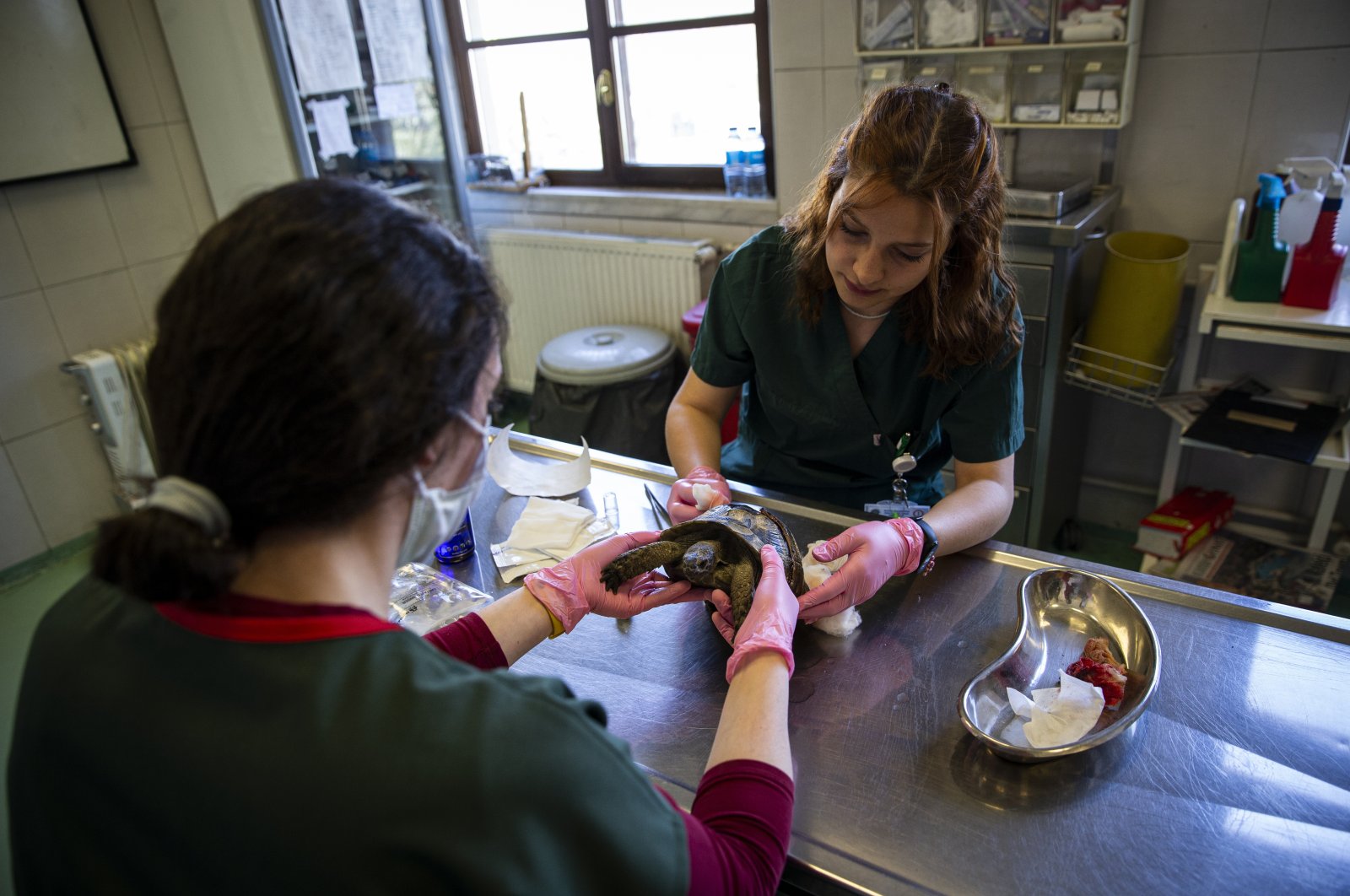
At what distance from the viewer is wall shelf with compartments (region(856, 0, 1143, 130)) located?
205 cm

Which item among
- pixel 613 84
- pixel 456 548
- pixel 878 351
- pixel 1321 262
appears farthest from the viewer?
pixel 613 84

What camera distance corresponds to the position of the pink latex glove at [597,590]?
109 cm

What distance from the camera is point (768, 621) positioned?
96cm

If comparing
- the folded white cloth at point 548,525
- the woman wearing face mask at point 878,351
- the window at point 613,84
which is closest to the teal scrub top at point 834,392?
the woman wearing face mask at point 878,351

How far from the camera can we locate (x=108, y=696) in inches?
23.7

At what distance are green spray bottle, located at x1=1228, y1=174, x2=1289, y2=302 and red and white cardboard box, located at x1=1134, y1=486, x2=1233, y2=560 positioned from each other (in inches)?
25.7

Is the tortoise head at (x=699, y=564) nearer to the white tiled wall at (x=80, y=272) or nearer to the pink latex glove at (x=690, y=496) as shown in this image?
the pink latex glove at (x=690, y=496)

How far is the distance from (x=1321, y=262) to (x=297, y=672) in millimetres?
2240

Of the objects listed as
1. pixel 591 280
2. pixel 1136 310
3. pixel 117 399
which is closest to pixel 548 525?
pixel 1136 310

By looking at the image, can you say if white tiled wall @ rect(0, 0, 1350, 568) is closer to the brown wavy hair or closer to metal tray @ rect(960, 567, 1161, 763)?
the brown wavy hair

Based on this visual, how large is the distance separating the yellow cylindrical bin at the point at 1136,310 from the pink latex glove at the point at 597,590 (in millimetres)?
1636

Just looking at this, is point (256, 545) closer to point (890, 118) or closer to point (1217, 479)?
point (890, 118)

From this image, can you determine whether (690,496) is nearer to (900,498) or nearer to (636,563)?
(636,563)

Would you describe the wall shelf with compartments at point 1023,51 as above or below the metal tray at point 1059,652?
above
